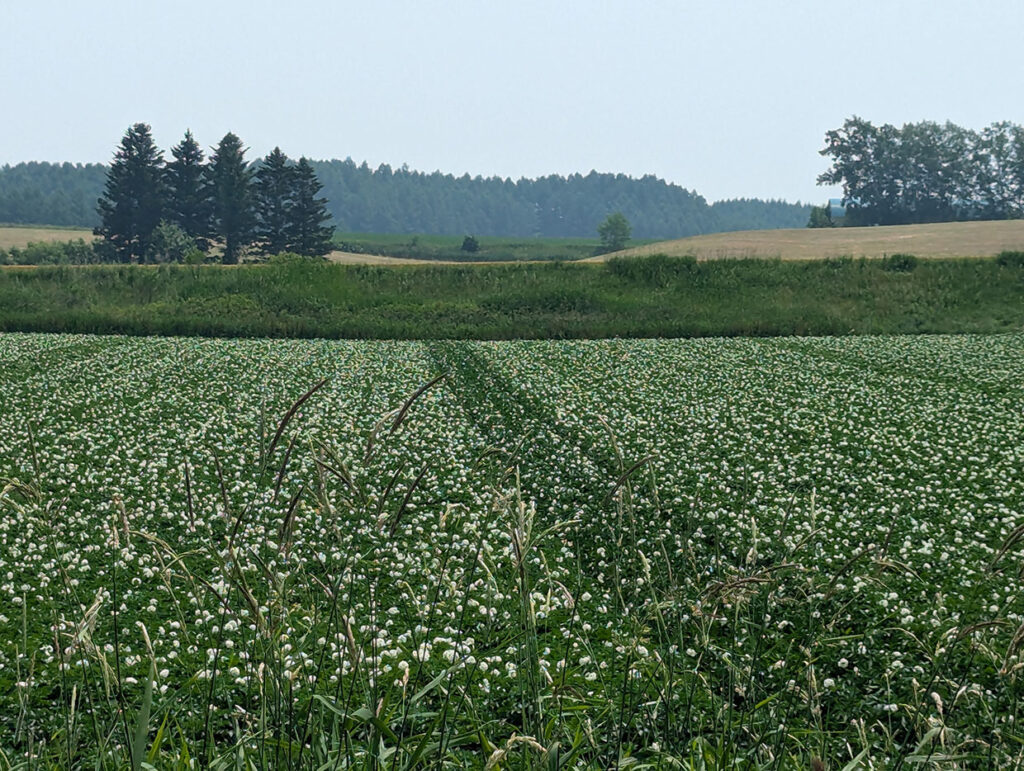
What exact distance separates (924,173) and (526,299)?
76.5m

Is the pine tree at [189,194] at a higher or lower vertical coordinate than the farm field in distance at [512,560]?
higher

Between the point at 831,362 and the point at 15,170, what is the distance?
20068 cm

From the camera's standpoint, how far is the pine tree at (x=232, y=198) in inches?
2810

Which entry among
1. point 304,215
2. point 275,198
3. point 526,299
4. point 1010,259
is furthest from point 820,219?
point 526,299

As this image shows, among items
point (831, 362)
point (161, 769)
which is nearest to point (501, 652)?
point (161, 769)

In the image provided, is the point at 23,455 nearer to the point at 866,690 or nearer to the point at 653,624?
the point at 653,624

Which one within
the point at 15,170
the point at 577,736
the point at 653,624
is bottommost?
the point at 653,624

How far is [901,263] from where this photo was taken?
148 ft

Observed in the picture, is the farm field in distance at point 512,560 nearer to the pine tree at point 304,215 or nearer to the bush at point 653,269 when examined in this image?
the bush at point 653,269

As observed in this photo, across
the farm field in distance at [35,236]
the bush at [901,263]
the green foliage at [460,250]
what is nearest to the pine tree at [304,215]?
the green foliage at [460,250]

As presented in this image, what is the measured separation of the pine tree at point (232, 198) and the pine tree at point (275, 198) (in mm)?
884

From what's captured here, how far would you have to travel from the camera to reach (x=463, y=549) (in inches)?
370

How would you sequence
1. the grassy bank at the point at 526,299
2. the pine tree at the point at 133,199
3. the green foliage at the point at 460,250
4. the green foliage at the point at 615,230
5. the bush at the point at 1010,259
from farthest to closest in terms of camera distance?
the green foliage at the point at 615,230
the green foliage at the point at 460,250
the pine tree at the point at 133,199
the bush at the point at 1010,259
the grassy bank at the point at 526,299

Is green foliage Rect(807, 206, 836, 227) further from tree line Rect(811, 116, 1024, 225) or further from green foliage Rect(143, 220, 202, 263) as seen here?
green foliage Rect(143, 220, 202, 263)
